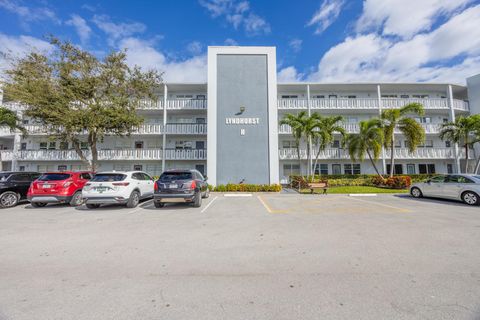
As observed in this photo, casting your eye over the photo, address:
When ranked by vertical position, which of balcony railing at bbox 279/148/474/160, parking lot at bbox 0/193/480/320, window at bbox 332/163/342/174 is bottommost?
parking lot at bbox 0/193/480/320

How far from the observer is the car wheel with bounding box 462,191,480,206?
30.9 feet

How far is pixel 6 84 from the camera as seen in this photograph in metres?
14.0

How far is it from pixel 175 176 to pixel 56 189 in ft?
18.5

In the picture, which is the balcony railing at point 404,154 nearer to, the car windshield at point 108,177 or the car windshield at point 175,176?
the car windshield at point 175,176

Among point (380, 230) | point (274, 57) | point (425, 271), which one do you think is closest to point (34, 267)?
point (425, 271)

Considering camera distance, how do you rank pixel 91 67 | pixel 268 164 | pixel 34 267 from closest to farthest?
pixel 34 267
pixel 91 67
pixel 268 164

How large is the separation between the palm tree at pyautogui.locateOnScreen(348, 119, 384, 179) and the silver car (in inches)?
247

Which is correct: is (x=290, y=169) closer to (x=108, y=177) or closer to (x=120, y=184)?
(x=120, y=184)

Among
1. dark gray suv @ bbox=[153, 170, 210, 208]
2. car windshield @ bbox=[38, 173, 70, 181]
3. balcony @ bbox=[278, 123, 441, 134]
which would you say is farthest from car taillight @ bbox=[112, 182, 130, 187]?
balcony @ bbox=[278, 123, 441, 134]

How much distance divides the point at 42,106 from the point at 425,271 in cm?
2098

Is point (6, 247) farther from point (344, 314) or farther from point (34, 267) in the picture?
point (344, 314)

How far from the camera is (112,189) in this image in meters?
8.59

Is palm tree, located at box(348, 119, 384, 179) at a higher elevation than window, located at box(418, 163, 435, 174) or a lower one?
higher

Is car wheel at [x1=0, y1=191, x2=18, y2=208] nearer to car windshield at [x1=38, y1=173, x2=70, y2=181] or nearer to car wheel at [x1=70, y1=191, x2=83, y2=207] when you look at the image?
car windshield at [x1=38, y1=173, x2=70, y2=181]
